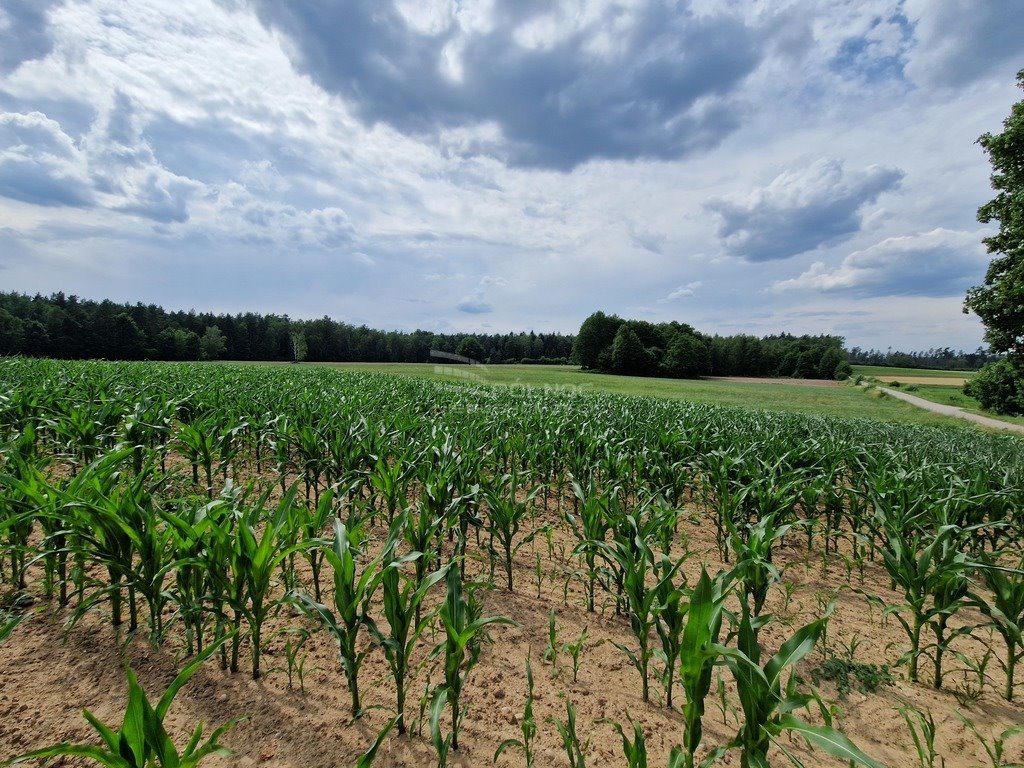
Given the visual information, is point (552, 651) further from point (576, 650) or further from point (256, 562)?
point (256, 562)

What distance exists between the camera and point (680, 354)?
7112 cm

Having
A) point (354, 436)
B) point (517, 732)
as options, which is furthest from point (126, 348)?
point (517, 732)

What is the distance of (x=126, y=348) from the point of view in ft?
225

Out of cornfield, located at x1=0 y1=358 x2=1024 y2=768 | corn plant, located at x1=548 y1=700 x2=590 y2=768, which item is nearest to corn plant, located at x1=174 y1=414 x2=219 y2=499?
cornfield, located at x1=0 y1=358 x2=1024 y2=768

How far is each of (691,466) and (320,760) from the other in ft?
19.2

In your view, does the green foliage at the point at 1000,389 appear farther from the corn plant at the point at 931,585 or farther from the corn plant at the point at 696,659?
the corn plant at the point at 696,659

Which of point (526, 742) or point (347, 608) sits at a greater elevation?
point (347, 608)

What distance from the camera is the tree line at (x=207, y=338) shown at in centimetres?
6594

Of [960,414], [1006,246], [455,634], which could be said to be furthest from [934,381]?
[455,634]

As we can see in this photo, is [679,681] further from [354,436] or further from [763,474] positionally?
[354,436]

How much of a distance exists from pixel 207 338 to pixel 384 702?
91.3 metres

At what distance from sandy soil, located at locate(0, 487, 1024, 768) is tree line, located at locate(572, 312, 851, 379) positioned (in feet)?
225

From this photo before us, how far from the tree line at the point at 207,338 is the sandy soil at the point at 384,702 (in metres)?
79.4

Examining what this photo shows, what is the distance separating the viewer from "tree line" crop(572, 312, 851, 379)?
71.2 m
